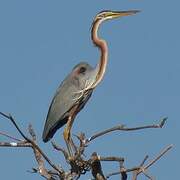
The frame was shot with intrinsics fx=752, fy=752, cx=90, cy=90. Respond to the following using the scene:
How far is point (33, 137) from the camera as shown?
307 inches

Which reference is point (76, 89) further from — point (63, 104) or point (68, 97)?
point (63, 104)

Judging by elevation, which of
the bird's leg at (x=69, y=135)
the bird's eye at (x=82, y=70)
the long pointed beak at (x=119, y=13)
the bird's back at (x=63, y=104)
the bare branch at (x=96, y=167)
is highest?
the long pointed beak at (x=119, y=13)

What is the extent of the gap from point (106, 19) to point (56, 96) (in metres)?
1.61

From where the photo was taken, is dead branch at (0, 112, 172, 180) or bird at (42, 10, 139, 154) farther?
bird at (42, 10, 139, 154)

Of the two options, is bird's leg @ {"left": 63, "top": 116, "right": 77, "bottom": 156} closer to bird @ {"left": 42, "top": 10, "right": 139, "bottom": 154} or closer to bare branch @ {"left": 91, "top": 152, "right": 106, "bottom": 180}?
bird @ {"left": 42, "top": 10, "right": 139, "bottom": 154}

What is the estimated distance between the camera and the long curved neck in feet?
37.3

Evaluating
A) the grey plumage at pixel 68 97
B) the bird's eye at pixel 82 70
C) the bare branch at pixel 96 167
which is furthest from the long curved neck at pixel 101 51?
the bare branch at pixel 96 167

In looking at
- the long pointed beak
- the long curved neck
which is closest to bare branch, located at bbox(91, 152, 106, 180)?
the long curved neck

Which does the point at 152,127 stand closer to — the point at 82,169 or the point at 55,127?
the point at 82,169

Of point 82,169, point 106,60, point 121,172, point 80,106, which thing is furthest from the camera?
point 80,106

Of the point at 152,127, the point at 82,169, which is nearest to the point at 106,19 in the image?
the point at 82,169

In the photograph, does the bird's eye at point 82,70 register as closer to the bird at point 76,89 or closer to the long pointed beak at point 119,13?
the bird at point 76,89

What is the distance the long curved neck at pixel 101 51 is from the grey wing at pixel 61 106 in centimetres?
63

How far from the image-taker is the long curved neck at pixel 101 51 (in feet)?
37.3
